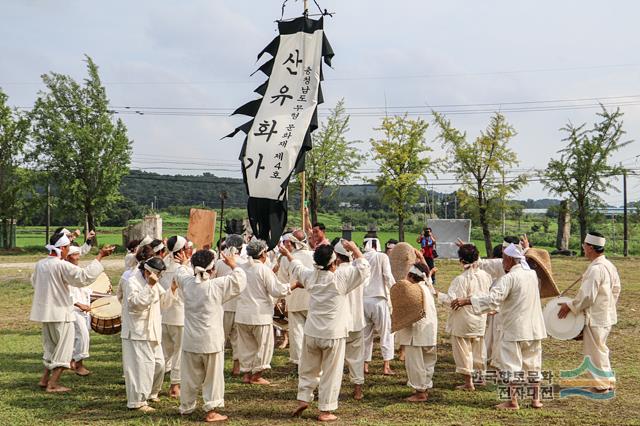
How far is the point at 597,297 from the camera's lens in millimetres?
7445

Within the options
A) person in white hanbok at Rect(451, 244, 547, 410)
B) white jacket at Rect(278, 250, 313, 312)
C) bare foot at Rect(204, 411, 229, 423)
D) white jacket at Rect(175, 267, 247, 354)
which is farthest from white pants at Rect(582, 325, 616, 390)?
bare foot at Rect(204, 411, 229, 423)

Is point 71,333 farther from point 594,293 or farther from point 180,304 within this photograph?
point 594,293

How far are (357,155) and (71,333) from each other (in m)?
23.7

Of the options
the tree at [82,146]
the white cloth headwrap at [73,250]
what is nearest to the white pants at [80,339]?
the white cloth headwrap at [73,250]

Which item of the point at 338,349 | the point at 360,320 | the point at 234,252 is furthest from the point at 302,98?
the point at 338,349

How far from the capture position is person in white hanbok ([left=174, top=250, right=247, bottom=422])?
6.41 metres

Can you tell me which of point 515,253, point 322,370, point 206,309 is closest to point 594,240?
point 515,253

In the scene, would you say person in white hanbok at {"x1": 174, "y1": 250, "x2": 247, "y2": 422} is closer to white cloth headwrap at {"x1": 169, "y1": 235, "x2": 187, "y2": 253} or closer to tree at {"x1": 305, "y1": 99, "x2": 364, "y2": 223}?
white cloth headwrap at {"x1": 169, "y1": 235, "x2": 187, "y2": 253}

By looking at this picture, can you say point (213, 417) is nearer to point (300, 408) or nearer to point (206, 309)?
point (300, 408)

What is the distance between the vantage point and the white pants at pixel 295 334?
349 inches

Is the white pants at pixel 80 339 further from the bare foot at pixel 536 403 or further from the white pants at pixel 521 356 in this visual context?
the bare foot at pixel 536 403

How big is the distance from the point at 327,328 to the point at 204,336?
4.35 feet

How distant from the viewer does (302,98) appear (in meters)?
8.91

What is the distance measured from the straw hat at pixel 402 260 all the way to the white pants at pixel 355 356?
7.53 ft
